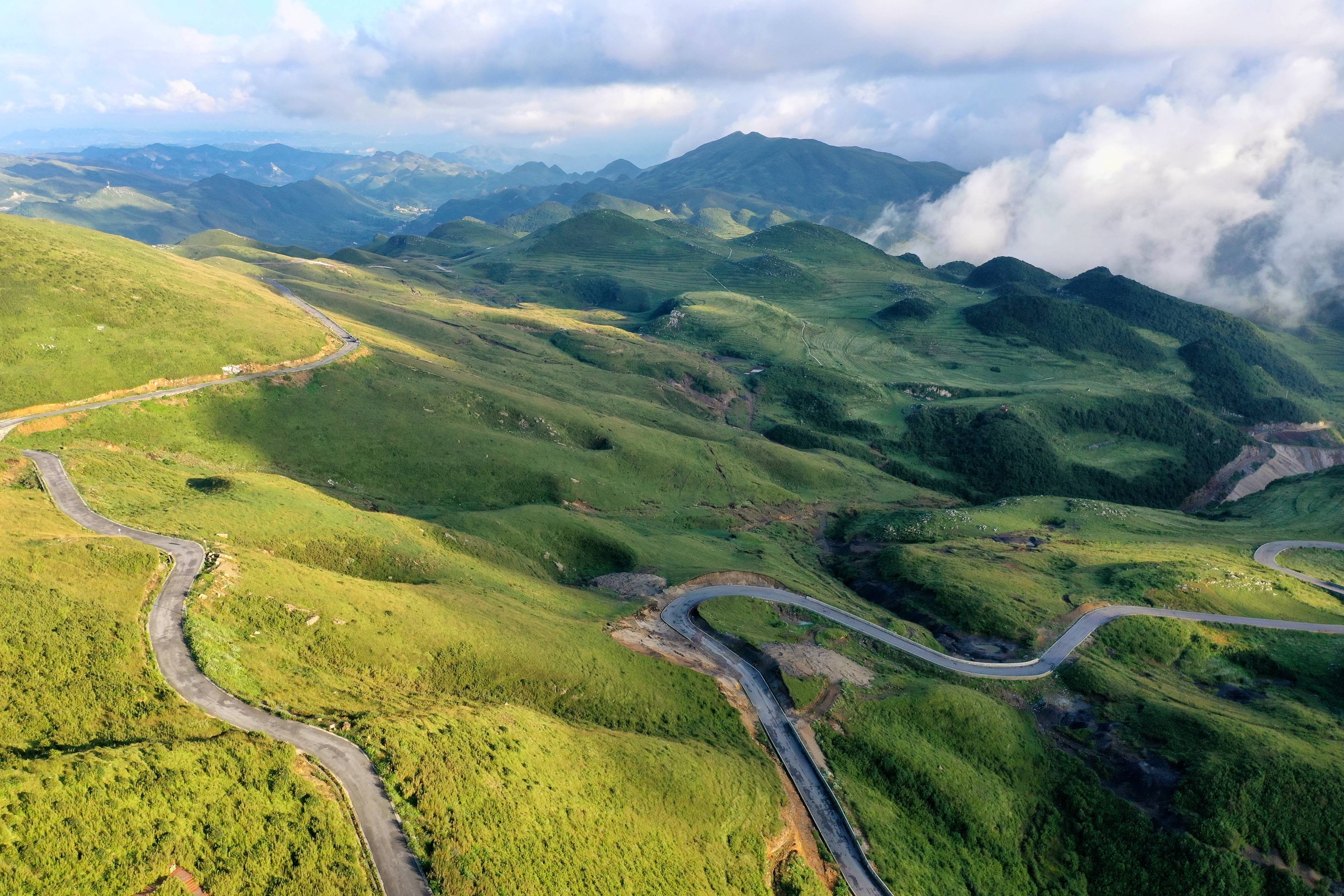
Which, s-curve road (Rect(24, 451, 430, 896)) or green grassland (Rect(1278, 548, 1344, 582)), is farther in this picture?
green grassland (Rect(1278, 548, 1344, 582))

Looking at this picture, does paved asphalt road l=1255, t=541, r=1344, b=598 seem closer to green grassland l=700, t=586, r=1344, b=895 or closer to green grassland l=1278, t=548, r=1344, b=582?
green grassland l=1278, t=548, r=1344, b=582

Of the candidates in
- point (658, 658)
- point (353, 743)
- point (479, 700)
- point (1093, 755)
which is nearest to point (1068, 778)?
point (1093, 755)

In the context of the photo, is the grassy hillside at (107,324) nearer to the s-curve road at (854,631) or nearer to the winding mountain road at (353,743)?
the winding mountain road at (353,743)

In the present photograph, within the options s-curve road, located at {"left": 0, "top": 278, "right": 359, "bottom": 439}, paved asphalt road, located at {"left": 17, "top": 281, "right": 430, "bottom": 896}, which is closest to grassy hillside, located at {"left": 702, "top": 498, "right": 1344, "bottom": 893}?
paved asphalt road, located at {"left": 17, "top": 281, "right": 430, "bottom": 896}

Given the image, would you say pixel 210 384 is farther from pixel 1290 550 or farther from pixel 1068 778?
pixel 1290 550

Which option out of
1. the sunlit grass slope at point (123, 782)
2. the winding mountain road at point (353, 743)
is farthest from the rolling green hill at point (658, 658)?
the winding mountain road at point (353, 743)

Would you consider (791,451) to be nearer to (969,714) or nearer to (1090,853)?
(969,714)
